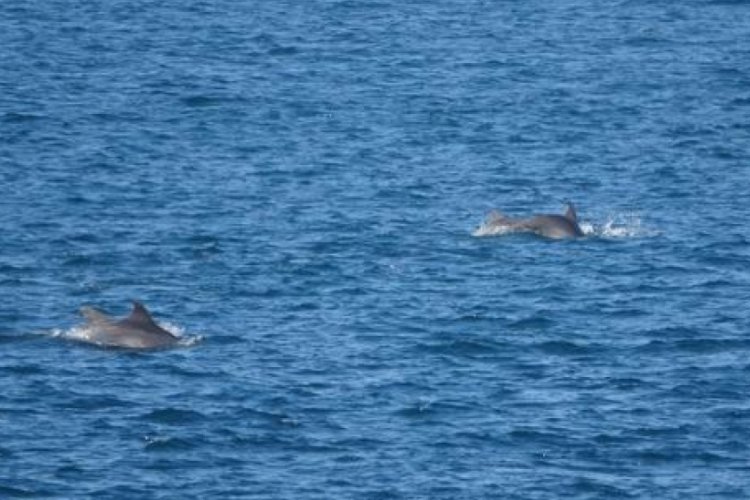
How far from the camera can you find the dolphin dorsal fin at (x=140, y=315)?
54.0 meters

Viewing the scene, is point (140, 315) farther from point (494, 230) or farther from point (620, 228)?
point (620, 228)

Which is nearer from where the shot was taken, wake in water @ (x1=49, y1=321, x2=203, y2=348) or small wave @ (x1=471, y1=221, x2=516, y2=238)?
wake in water @ (x1=49, y1=321, x2=203, y2=348)

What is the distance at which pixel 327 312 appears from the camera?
194ft

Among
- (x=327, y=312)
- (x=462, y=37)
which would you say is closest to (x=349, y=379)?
(x=327, y=312)

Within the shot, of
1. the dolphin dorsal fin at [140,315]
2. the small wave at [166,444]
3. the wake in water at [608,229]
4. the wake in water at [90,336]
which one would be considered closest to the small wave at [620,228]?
the wake in water at [608,229]

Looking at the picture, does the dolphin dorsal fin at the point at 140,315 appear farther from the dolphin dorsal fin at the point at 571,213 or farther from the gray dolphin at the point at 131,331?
the dolphin dorsal fin at the point at 571,213

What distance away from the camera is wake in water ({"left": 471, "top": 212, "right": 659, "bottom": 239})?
221ft

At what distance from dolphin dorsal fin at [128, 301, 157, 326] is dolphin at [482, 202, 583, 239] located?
15.8 metres

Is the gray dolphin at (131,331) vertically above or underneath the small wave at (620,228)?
above

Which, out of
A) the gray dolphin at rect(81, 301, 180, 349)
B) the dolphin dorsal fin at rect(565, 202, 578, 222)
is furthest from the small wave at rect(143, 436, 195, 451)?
the dolphin dorsal fin at rect(565, 202, 578, 222)

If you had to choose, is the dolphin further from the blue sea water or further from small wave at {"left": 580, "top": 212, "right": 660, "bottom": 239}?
small wave at {"left": 580, "top": 212, "right": 660, "bottom": 239}

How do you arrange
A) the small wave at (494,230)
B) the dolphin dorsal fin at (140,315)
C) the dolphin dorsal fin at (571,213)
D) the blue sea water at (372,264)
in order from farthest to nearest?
the small wave at (494,230), the dolphin dorsal fin at (571,213), the dolphin dorsal fin at (140,315), the blue sea water at (372,264)

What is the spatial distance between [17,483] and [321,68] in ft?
183

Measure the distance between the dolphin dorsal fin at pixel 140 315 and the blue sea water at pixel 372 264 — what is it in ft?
2.70
